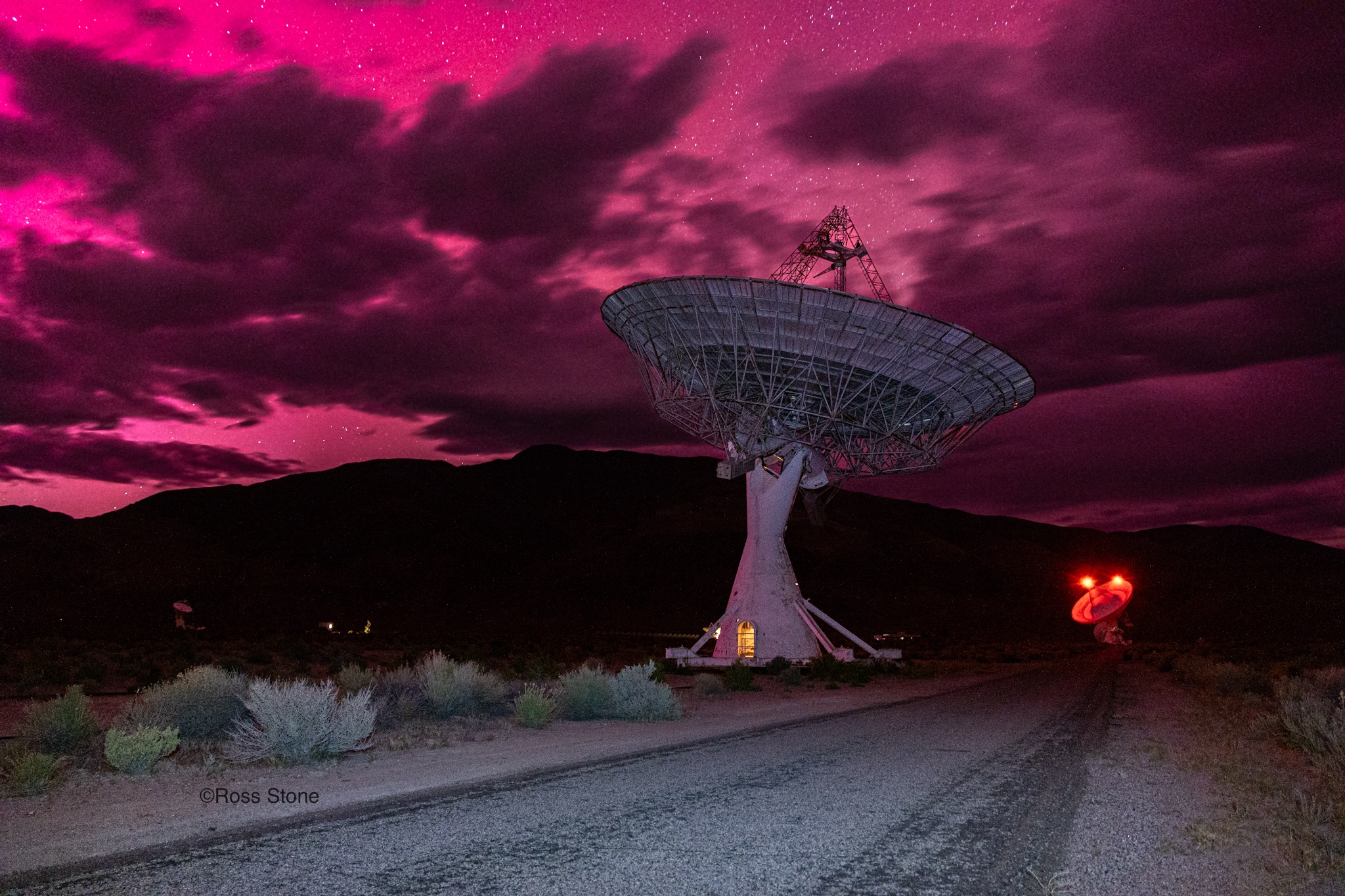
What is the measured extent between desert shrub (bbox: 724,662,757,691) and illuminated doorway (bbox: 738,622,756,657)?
7.22 m

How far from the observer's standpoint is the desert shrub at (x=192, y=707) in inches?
458

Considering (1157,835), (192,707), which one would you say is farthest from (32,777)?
(1157,835)

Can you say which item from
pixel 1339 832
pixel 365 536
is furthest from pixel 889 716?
pixel 365 536

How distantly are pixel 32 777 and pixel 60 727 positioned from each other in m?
2.52

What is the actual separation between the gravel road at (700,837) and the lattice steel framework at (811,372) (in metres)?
17.1

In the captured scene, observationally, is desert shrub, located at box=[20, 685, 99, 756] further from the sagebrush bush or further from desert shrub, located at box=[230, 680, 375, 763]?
the sagebrush bush

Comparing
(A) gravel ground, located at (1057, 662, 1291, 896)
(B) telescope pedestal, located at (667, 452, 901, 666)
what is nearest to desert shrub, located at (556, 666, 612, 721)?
(A) gravel ground, located at (1057, 662, 1291, 896)

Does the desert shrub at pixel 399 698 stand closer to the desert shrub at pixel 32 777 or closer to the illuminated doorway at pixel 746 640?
the desert shrub at pixel 32 777

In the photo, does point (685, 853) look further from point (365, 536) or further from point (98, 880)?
point (365, 536)

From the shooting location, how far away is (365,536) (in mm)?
119250

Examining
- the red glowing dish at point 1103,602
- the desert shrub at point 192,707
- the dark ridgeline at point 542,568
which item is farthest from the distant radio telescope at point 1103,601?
the desert shrub at point 192,707

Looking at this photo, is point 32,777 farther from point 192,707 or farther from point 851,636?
point 851,636

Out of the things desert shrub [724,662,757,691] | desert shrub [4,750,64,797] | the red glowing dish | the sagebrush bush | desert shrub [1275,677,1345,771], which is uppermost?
desert shrub [4,750,64,797]

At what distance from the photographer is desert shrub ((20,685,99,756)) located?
10711 millimetres
